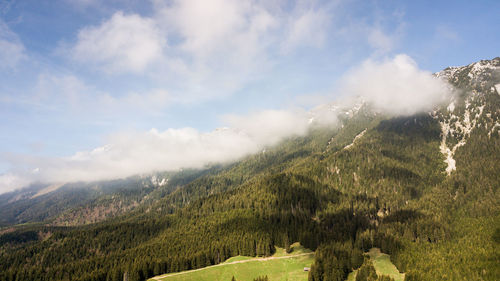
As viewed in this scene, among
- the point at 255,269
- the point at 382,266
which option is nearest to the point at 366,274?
the point at 382,266

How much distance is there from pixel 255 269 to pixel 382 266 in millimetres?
56762

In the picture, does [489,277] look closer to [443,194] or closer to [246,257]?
[246,257]

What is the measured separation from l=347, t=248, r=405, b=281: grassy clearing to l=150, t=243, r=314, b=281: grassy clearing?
75.9 feet

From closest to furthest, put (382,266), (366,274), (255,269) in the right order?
(366,274)
(382,266)
(255,269)

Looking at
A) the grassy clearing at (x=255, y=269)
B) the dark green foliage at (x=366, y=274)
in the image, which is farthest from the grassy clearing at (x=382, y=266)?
the grassy clearing at (x=255, y=269)

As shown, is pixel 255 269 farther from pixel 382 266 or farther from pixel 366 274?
pixel 382 266

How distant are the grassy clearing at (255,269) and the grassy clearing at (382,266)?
23126 mm

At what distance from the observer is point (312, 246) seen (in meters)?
142

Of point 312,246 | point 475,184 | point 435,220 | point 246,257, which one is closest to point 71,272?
point 246,257

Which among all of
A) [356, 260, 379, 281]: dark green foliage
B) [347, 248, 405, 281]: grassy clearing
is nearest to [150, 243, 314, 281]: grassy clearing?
[356, 260, 379, 281]: dark green foliage

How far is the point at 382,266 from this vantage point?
120 meters

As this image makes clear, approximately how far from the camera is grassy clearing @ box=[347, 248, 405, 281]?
10969cm

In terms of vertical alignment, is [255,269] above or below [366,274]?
above

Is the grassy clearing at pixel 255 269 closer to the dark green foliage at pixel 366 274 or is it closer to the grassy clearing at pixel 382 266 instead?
the dark green foliage at pixel 366 274
